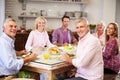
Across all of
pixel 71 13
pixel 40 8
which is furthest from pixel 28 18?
pixel 71 13

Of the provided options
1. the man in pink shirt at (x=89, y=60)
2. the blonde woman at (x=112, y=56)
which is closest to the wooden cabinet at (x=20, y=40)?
the blonde woman at (x=112, y=56)

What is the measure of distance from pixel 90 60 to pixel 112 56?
0.71 m

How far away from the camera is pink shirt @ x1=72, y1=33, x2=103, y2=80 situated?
2357mm

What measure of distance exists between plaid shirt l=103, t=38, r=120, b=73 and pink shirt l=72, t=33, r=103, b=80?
0.53 meters

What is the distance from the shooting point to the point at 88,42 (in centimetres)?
241

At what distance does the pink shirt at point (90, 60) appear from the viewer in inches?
92.8

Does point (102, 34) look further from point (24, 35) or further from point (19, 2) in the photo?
point (19, 2)

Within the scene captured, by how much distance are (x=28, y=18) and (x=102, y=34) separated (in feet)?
7.27

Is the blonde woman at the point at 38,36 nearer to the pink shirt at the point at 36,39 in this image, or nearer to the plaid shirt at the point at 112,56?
the pink shirt at the point at 36,39

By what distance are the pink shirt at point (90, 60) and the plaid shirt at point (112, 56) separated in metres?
0.53

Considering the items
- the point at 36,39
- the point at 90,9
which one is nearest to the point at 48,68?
the point at 36,39

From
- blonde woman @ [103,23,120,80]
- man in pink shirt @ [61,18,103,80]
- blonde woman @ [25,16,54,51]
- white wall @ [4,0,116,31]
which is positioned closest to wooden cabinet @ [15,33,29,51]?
white wall @ [4,0,116,31]

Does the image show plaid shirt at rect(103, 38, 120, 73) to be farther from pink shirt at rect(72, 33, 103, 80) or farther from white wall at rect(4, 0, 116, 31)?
white wall at rect(4, 0, 116, 31)

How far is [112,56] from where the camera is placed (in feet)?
9.77
